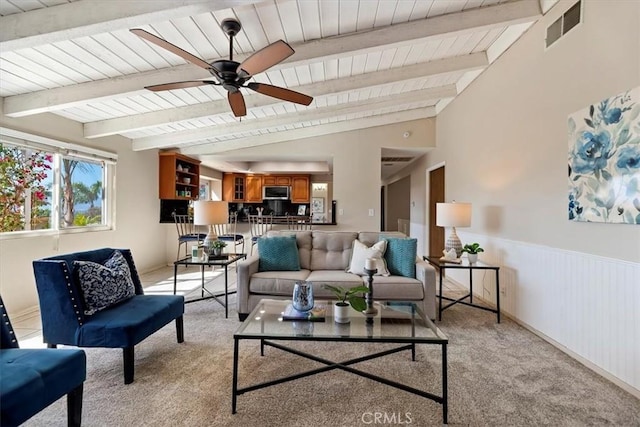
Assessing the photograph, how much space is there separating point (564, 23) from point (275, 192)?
22.8 feet

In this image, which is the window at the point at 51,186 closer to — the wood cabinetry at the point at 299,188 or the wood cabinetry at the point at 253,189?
the wood cabinetry at the point at 253,189

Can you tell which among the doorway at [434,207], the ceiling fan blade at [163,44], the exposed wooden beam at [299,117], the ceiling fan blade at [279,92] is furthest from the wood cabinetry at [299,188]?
the ceiling fan blade at [163,44]

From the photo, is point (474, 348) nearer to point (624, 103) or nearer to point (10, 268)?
point (624, 103)

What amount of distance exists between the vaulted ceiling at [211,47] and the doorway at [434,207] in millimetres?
1899

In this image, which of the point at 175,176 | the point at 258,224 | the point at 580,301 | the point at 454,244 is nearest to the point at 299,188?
the point at 258,224

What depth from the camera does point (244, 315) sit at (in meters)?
3.19

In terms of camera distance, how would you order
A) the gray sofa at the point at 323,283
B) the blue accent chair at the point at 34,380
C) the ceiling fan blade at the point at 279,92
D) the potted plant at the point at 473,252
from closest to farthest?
the blue accent chair at the point at 34,380
the ceiling fan blade at the point at 279,92
the gray sofa at the point at 323,283
the potted plant at the point at 473,252

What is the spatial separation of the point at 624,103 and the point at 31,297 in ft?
18.2

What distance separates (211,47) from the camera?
8.81 ft

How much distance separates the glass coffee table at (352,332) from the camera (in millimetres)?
1781

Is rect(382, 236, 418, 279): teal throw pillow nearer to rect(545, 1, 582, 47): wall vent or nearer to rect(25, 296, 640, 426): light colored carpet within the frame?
rect(25, 296, 640, 426): light colored carpet

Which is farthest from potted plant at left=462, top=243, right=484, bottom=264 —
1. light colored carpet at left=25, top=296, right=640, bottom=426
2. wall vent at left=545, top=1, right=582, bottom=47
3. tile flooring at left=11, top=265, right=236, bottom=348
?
tile flooring at left=11, top=265, right=236, bottom=348

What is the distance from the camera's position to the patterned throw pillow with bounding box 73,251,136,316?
2180mm

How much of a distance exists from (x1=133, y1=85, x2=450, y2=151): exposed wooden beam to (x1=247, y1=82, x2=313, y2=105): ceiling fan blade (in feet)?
7.15
